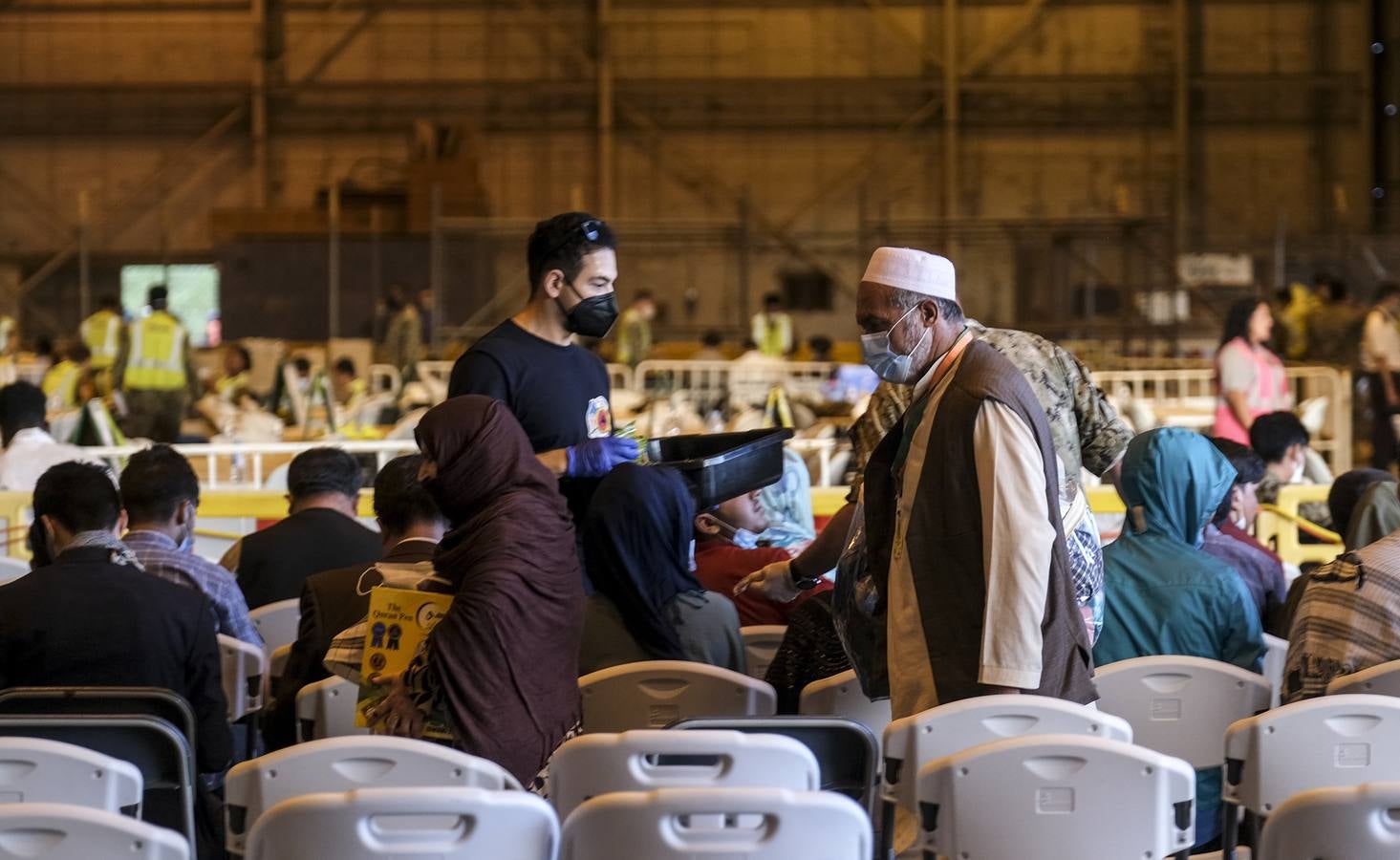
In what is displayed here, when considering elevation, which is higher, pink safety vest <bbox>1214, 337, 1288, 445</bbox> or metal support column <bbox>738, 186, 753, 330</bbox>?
metal support column <bbox>738, 186, 753, 330</bbox>

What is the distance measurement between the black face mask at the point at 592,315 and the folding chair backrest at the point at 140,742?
111 centimetres

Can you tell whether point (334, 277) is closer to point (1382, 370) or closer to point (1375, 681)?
point (1382, 370)

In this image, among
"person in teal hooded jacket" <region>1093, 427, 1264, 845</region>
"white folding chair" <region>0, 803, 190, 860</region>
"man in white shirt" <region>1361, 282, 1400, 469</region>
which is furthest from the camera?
"man in white shirt" <region>1361, 282, 1400, 469</region>

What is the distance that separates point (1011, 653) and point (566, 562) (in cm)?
74

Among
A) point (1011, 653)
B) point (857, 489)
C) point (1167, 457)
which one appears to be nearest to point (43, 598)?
point (857, 489)

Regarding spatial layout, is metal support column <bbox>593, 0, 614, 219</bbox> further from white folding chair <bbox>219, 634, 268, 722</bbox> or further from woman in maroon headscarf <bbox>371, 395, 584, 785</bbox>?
woman in maroon headscarf <bbox>371, 395, 584, 785</bbox>

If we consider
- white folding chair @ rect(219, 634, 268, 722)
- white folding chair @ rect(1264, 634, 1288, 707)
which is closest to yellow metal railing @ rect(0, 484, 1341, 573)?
white folding chair @ rect(219, 634, 268, 722)

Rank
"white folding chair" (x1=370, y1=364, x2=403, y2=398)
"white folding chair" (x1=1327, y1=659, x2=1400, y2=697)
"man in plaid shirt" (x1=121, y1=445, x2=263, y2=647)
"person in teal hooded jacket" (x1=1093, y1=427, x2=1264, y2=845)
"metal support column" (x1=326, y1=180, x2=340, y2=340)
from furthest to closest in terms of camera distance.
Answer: "metal support column" (x1=326, y1=180, x2=340, y2=340) → "white folding chair" (x1=370, y1=364, x2=403, y2=398) → "man in plaid shirt" (x1=121, y1=445, x2=263, y2=647) → "person in teal hooded jacket" (x1=1093, y1=427, x2=1264, y2=845) → "white folding chair" (x1=1327, y1=659, x2=1400, y2=697)

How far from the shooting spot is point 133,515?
4.23 metres

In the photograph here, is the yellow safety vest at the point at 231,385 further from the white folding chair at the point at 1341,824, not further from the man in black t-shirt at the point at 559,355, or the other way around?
the white folding chair at the point at 1341,824

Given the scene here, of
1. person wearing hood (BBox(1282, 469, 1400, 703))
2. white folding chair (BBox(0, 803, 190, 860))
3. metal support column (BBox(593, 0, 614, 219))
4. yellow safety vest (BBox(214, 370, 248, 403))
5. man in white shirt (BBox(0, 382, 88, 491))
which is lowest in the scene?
white folding chair (BBox(0, 803, 190, 860))

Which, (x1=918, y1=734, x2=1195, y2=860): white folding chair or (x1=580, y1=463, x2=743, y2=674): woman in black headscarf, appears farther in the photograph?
(x1=580, y1=463, x2=743, y2=674): woman in black headscarf

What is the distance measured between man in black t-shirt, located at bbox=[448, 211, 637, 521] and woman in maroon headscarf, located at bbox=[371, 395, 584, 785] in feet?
1.91

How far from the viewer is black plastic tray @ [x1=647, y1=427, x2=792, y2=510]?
3.74 m
